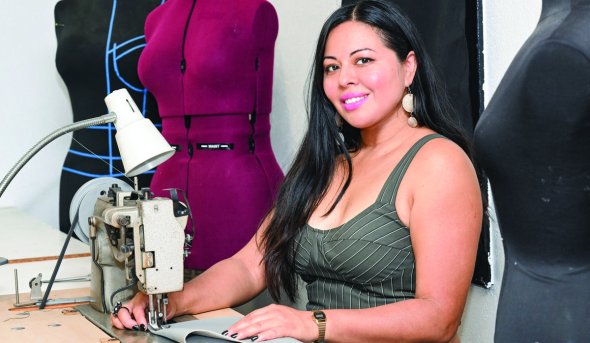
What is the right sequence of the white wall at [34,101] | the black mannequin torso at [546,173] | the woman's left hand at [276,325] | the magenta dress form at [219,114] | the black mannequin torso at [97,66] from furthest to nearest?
the white wall at [34,101] < the black mannequin torso at [97,66] < the magenta dress form at [219,114] < the woman's left hand at [276,325] < the black mannequin torso at [546,173]

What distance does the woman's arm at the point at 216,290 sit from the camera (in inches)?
73.8

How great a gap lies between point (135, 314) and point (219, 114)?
1.12 meters

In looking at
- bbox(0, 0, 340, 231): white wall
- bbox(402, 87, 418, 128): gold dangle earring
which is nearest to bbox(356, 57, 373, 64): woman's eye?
bbox(402, 87, 418, 128): gold dangle earring

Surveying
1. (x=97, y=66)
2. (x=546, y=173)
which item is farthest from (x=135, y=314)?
(x=97, y=66)

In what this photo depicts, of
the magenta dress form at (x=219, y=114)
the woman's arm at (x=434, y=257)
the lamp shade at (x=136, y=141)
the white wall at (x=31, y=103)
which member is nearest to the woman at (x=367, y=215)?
the woman's arm at (x=434, y=257)

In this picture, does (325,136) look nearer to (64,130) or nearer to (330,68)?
(330,68)

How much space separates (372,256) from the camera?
192 centimetres

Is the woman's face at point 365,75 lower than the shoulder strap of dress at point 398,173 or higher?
higher

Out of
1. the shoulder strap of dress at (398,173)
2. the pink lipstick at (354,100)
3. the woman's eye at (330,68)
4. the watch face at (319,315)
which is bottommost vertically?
the watch face at (319,315)

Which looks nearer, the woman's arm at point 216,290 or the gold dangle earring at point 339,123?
the woman's arm at point 216,290

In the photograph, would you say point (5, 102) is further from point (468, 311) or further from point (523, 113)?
point (523, 113)

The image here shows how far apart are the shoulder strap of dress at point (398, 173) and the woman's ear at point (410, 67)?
160 millimetres

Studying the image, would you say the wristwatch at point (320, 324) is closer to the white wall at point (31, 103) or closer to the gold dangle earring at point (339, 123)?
the gold dangle earring at point (339, 123)

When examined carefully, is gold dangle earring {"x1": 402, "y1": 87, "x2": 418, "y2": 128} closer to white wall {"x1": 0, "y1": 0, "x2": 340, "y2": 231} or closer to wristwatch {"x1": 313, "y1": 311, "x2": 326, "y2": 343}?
wristwatch {"x1": 313, "y1": 311, "x2": 326, "y2": 343}
